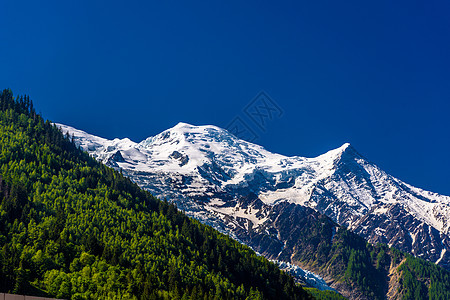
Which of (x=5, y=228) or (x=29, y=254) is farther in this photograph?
(x=5, y=228)

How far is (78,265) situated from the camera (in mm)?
178750

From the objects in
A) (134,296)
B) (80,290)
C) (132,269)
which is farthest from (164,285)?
(80,290)

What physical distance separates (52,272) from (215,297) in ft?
185

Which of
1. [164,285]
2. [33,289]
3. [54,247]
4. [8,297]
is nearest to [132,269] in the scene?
[164,285]

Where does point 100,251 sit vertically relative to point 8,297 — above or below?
above

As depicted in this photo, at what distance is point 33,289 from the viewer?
151375 mm

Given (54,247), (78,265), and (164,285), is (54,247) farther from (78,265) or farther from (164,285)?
(164,285)

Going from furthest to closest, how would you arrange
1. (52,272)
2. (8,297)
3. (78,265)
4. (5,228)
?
(5,228), (78,265), (52,272), (8,297)

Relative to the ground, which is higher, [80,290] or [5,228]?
[5,228]

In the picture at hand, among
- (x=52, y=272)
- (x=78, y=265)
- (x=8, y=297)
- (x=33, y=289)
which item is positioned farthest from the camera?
(x=78, y=265)

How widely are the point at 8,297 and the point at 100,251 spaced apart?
438 ft

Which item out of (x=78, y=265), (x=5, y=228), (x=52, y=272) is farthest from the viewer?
(x=5, y=228)

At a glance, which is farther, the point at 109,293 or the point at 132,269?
the point at 132,269

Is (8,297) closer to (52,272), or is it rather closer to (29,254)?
(52,272)
